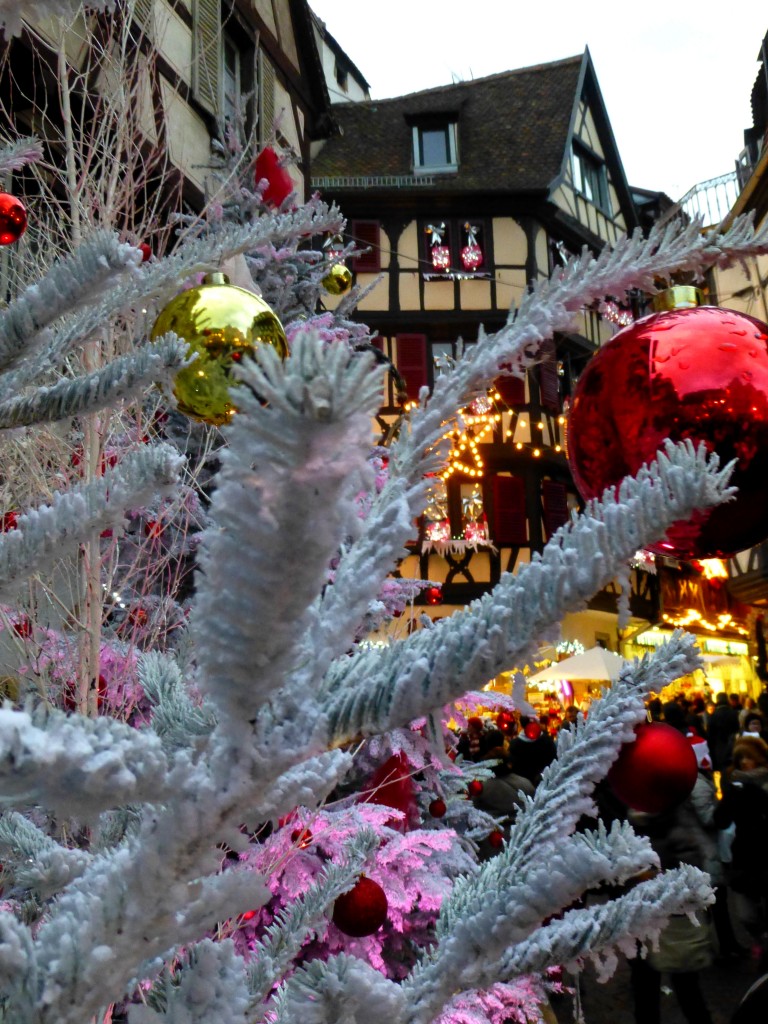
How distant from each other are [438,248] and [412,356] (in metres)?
2.34

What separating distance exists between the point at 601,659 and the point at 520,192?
1030 centimetres

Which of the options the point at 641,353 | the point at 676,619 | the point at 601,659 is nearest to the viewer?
the point at 641,353

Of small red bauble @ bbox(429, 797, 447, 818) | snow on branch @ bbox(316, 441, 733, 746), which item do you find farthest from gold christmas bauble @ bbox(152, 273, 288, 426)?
small red bauble @ bbox(429, 797, 447, 818)

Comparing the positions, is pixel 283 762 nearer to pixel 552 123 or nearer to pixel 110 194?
pixel 110 194

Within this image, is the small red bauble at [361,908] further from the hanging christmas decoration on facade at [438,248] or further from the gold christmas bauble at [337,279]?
the hanging christmas decoration on facade at [438,248]

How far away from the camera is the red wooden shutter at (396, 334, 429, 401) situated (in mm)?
17906

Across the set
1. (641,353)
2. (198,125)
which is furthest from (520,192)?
(641,353)

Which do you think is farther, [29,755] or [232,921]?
[232,921]

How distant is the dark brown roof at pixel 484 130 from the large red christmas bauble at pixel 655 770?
18142mm

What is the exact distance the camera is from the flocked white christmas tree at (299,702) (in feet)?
1.65

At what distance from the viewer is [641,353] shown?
58.1 inches

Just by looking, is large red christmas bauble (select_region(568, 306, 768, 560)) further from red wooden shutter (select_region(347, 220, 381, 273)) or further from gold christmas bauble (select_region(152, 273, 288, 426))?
red wooden shutter (select_region(347, 220, 381, 273))

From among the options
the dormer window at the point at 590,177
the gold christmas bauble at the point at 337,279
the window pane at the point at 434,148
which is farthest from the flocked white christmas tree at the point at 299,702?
the dormer window at the point at 590,177

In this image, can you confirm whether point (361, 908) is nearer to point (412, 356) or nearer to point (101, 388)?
point (101, 388)
